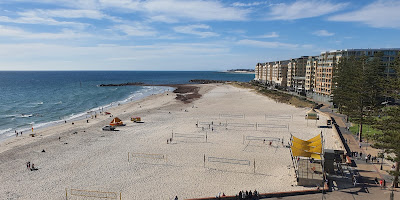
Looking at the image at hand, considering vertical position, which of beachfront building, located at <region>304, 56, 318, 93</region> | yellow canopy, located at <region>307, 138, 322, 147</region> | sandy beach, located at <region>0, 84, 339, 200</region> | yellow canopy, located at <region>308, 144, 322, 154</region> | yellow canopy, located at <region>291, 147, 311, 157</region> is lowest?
sandy beach, located at <region>0, 84, 339, 200</region>

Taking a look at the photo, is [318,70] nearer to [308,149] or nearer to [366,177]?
[366,177]

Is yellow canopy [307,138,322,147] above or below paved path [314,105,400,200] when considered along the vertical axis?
above

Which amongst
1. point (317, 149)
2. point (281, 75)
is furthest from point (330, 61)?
point (317, 149)

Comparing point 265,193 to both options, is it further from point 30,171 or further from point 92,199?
point 30,171

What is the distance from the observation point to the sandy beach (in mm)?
19047

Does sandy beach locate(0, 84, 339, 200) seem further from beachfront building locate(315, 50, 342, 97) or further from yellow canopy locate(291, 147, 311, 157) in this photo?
beachfront building locate(315, 50, 342, 97)

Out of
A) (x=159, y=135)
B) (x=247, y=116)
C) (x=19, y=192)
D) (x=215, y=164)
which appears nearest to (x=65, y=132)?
(x=159, y=135)

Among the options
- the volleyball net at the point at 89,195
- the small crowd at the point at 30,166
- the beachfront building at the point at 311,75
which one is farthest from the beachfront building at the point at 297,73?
the small crowd at the point at 30,166

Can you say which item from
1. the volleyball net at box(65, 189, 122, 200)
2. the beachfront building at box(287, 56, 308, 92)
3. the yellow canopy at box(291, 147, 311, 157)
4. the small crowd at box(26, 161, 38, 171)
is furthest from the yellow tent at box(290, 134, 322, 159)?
the beachfront building at box(287, 56, 308, 92)

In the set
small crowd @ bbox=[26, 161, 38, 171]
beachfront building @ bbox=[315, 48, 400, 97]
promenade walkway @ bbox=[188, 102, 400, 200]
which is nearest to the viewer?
promenade walkway @ bbox=[188, 102, 400, 200]

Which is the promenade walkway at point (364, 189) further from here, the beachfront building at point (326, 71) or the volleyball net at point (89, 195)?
the beachfront building at point (326, 71)

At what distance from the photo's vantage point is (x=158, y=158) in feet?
81.8

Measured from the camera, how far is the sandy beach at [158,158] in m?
19.0

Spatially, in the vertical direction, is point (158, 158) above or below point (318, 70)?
below
